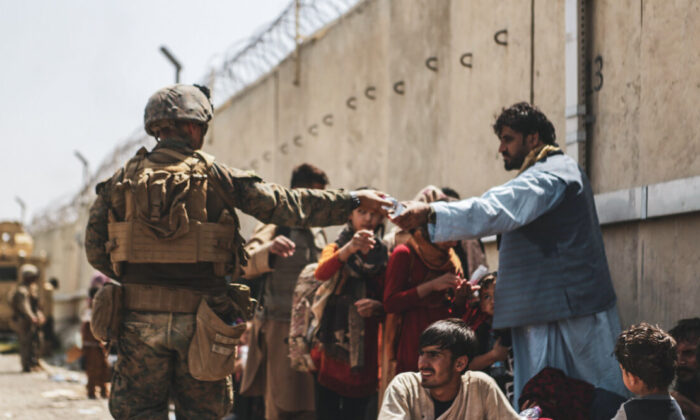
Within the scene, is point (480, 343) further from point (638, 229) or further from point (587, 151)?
point (587, 151)

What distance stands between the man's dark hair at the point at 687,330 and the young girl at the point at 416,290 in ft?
3.68

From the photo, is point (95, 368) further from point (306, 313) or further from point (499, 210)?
point (499, 210)

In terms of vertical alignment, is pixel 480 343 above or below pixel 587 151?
below

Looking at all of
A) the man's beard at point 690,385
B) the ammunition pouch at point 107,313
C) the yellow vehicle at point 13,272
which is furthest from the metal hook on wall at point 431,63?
the yellow vehicle at point 13,272

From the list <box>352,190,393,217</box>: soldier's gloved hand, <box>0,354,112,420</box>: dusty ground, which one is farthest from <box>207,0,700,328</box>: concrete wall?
<box>0,354,112,420</box>: dusty ground

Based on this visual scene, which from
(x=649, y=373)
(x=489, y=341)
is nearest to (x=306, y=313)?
(x=489, y=341)

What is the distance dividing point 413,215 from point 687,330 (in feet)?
4.53

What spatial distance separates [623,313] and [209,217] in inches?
94.0

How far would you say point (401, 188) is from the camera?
28.0 ft

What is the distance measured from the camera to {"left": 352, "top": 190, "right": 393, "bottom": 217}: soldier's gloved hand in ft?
14.0

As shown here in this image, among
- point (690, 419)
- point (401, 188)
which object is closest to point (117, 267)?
point (690, 419)

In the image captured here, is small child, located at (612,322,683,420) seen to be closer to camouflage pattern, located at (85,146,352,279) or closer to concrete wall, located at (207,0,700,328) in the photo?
concrete wall, located at (207,0,700,328)

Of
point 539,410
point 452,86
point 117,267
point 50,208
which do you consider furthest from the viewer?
point 50,208

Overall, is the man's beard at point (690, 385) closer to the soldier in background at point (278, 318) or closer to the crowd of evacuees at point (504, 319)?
the crowd of evacuees at point (504, 319)
